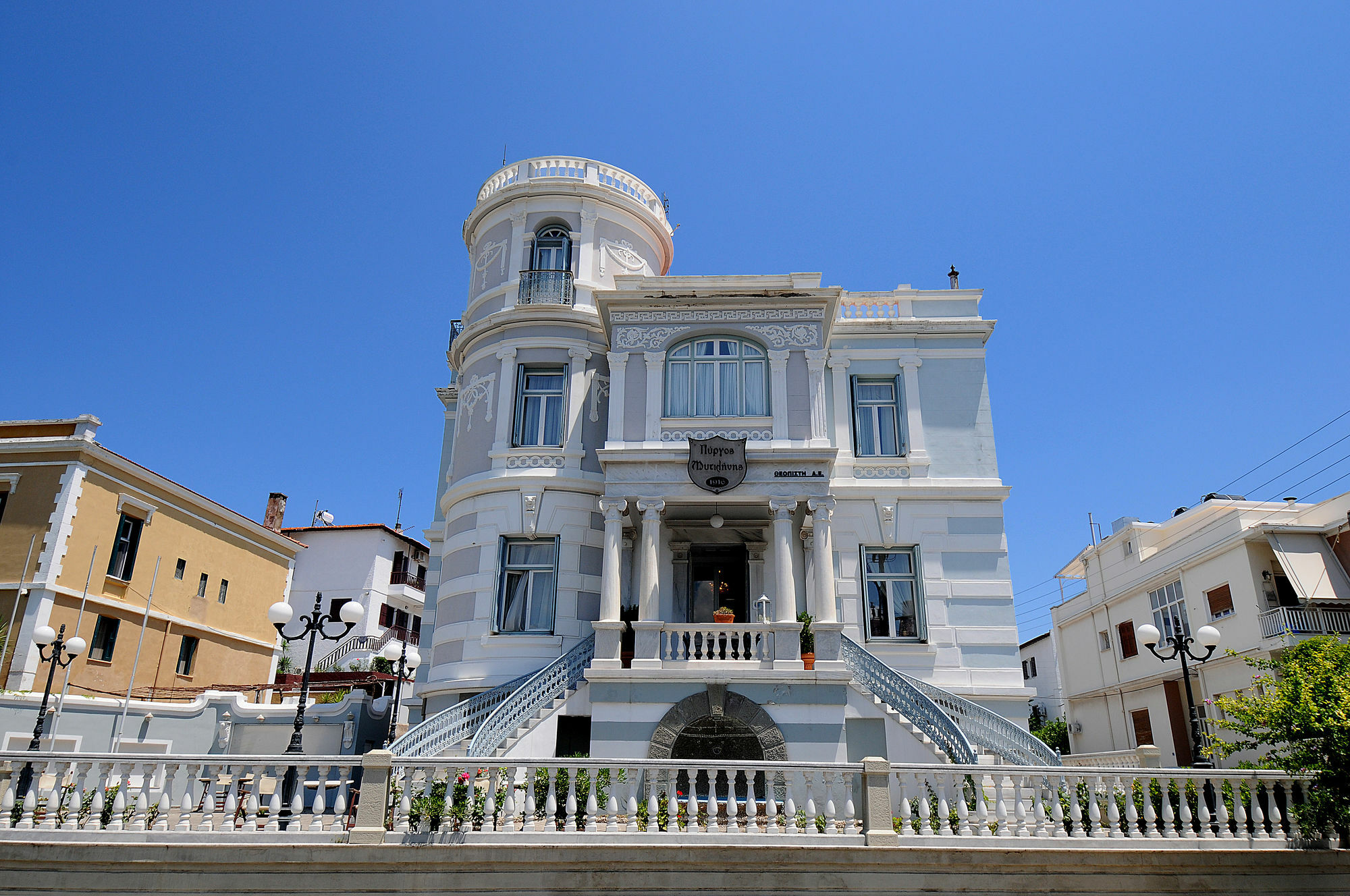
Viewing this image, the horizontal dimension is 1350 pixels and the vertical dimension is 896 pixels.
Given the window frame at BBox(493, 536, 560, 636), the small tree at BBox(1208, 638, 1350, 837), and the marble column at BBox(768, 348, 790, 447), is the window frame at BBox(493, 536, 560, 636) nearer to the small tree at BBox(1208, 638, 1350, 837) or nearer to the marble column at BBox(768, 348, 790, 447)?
the marble column at BBox(768, 348, 790, 447)

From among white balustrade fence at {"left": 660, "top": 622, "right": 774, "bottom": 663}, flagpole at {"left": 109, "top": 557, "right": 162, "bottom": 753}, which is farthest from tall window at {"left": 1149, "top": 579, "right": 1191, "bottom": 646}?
flagpole at {"left": 109, "top": 557, "right": 162, "bottom": 753}

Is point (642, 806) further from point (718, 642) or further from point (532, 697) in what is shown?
point (532, 697)

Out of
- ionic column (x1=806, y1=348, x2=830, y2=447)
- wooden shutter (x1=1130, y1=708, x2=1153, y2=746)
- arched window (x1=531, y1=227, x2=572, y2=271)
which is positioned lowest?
wooden shutter (x1=1130, y1=708, x2=1153, y2=746)

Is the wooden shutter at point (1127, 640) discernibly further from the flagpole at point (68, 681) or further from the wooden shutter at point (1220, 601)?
the flagpole at point (68, 681)

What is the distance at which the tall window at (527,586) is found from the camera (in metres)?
19.3

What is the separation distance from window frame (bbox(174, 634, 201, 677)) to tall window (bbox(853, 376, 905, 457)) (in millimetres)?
23738

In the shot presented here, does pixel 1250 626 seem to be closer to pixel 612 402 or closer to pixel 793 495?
pixel 793 495

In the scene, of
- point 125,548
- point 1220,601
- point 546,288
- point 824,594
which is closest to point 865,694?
point 824,594

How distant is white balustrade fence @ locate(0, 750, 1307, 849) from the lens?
1017cm

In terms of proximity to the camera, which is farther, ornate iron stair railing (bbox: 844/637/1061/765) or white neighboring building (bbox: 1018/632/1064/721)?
white neighboring building (bbox: 1018/632/1064/721)

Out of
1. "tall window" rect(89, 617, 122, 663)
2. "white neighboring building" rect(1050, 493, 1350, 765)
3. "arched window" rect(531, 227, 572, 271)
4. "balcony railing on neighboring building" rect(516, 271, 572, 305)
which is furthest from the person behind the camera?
"tall window" rect(89, 617, 122, 663)

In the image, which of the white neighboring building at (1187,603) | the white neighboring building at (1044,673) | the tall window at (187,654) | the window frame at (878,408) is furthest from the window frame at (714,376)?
the white neighboring building at (1044,673)

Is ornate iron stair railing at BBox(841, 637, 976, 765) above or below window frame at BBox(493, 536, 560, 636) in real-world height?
below

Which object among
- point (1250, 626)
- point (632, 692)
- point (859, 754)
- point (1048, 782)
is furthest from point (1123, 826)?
point (1250, 626)
